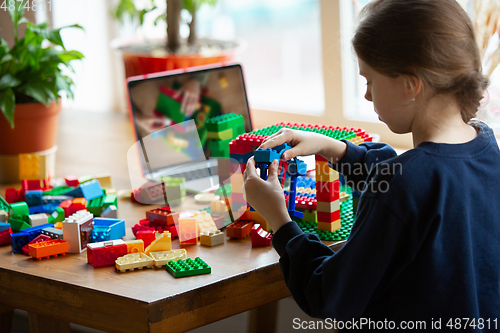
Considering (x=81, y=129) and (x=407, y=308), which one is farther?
(x=81, y=129)

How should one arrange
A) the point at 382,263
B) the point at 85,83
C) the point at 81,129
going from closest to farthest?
the point at 382,263, the point at 81,129, the point at 85,83

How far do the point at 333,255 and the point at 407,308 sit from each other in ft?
0.33

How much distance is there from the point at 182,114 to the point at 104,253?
22.3 inches

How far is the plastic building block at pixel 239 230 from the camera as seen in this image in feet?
3.01

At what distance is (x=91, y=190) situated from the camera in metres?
1.06

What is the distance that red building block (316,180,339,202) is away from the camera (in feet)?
2.96

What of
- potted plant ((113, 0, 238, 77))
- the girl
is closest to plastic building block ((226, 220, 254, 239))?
the girl

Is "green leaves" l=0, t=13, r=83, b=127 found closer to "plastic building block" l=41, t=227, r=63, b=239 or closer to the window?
"plastic building block" l=41, t=227, r=63, b=239

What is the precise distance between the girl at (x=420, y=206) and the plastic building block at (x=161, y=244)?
0.23m

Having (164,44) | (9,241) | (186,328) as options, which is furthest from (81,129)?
(186,328)

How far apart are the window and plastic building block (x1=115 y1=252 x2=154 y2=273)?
1.06 m

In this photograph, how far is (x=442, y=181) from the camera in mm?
627

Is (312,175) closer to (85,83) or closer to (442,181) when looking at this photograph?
(442,181)

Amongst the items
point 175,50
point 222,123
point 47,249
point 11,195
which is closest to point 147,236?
point 47,249
